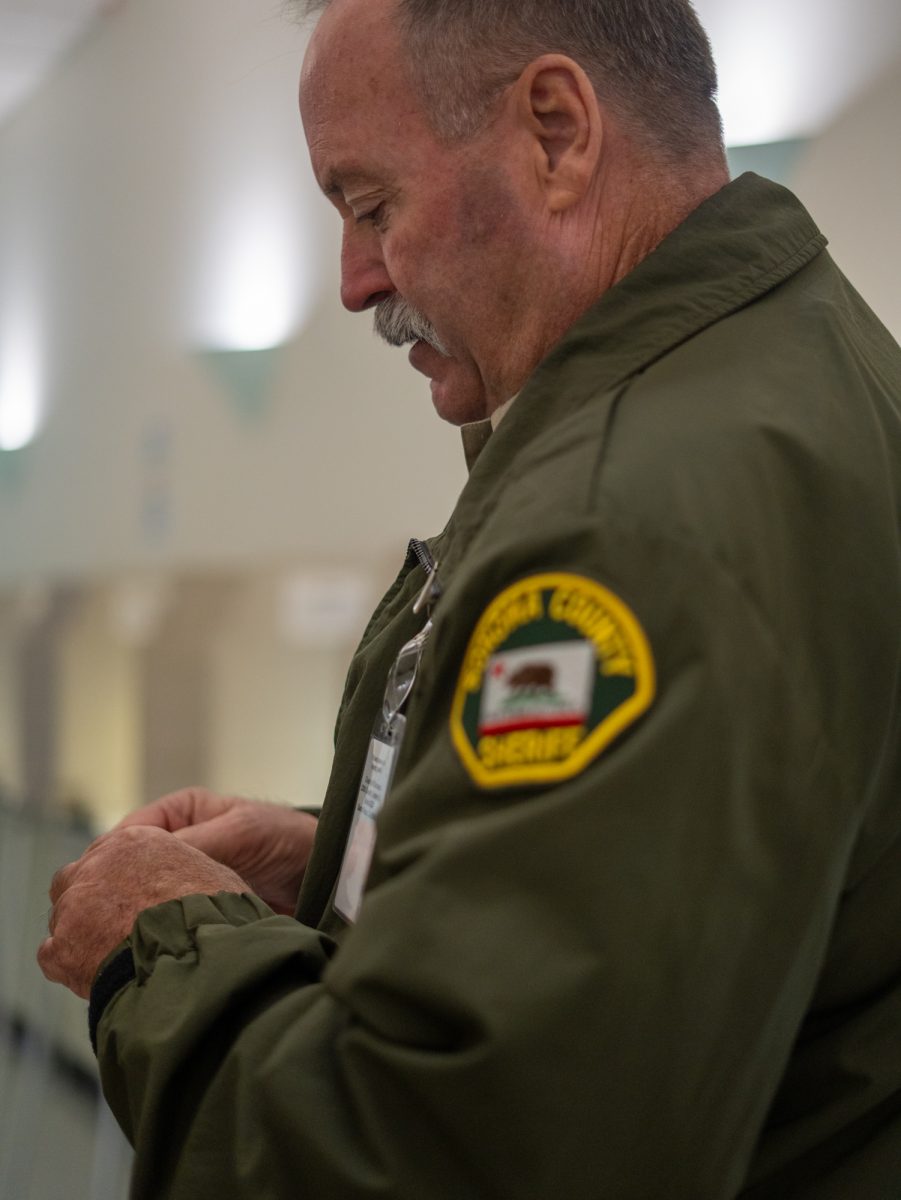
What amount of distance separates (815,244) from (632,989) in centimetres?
51

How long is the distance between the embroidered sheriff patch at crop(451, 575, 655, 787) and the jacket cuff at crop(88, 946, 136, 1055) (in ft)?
0.88

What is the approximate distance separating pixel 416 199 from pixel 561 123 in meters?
Result: 0.12

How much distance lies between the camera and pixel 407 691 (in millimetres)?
894

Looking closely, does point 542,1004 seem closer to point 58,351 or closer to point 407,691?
point 407,691

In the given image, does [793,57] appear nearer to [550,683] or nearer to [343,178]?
[343,178]

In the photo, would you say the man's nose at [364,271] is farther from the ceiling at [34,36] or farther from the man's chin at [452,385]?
the ceiling at [34,36]

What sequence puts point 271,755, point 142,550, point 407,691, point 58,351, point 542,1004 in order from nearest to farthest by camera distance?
1. point 542,1004
2. point 407,691
3. point 271,755
4. point 142,550
5. point 58,351

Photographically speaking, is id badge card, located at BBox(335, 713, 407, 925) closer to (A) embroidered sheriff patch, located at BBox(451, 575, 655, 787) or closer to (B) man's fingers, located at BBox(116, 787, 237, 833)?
(A) embroidered sheriff patch, located at BBox(451, 575, 655, 787)

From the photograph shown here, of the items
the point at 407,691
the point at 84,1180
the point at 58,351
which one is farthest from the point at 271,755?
the point at 407,691

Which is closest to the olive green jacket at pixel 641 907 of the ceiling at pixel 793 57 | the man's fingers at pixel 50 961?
the man's fingers at pixel 50 961

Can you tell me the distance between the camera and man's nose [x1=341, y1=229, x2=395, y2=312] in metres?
1.05

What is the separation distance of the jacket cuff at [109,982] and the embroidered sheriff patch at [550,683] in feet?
0.88

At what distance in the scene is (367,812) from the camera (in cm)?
91

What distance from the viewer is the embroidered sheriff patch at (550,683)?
0.64 meters
